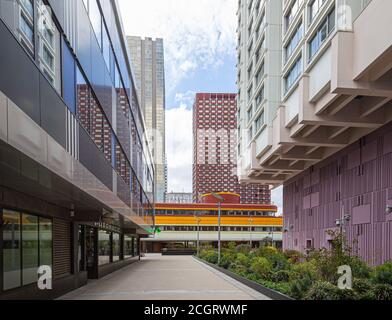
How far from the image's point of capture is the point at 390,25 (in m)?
15.3

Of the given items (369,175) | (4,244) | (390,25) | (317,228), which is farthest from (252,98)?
(4,244)

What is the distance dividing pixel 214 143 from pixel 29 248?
93.9 meters

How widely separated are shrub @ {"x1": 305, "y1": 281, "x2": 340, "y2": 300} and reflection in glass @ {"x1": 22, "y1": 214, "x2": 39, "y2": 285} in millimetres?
7155

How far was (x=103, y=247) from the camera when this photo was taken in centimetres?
2473

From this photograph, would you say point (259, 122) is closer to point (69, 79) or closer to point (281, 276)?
point (281, 276)

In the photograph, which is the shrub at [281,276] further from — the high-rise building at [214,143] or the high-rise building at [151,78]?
the high-rise building at [214,143]

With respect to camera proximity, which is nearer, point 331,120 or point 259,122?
point 331,120

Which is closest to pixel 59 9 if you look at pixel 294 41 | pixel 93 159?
pixel 93 159

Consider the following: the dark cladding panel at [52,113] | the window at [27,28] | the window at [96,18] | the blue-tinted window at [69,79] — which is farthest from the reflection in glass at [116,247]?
the window at [27,28]

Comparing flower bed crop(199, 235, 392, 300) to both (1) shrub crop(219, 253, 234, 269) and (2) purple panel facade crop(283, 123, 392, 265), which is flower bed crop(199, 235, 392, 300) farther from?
(1) shrub crop(219, 253, 234, 269)

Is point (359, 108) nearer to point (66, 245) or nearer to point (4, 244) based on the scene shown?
point (66, 245)

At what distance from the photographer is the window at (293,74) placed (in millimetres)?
29580

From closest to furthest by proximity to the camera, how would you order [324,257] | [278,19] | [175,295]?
[324,257] → [175,295] → [278,19]
